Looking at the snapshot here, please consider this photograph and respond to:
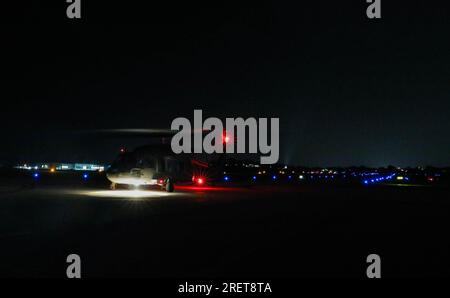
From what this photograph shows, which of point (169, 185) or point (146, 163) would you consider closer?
point (146, 163)

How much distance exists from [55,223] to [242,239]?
5759mm

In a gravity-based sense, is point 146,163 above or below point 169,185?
above

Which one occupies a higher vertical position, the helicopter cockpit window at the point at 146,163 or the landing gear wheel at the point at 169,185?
the helicopter cockpit window at the point at 146,163

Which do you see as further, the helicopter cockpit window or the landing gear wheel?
the landing gear wheel

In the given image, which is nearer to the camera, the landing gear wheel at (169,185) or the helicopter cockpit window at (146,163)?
the helicopter cockpit window at (146,163)

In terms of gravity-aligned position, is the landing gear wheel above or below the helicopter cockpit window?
below
